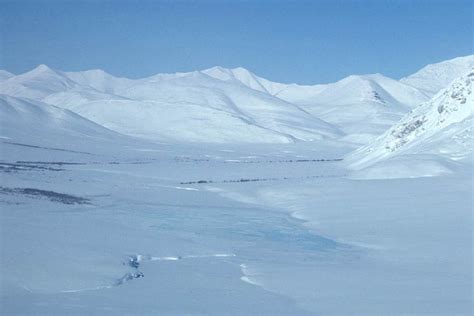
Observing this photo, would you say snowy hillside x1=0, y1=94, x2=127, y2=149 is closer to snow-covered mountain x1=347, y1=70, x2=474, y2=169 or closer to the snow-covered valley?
the snow-covered valley

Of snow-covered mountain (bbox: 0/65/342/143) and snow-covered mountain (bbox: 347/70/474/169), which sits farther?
snow-covered mountain (bbox: 0/65/342/143)

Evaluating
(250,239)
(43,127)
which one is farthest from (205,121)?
(250,239)

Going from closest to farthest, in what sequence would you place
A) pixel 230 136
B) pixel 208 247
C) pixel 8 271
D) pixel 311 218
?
1. pixel 8 271
2. pixel 208 247
3. pixel 311 218
4. pixel 230 136

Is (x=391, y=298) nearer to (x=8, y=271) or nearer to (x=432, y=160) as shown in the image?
(x=8, y=271)

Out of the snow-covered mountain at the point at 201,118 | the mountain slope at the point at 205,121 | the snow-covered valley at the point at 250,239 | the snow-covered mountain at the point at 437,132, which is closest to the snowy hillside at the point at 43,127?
the mountain slope at the point at 205,121

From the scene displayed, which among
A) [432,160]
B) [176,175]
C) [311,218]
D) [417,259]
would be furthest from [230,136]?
[417,259]

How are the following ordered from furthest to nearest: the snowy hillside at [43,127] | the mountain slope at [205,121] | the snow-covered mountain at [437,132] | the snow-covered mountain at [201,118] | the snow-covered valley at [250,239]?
1. the snow-covered mountain at [201,118]
2. the mountain slope at [205,121]
3. the snowy hillside at [43,127]
4. the snow-covered mountain at [437,132]
5. the snow-covered valley at [250,239]

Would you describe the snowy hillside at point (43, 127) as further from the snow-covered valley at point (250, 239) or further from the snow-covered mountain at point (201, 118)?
the snow-covered valley at point (250, 239)

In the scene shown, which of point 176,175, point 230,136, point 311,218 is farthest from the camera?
point 230,136

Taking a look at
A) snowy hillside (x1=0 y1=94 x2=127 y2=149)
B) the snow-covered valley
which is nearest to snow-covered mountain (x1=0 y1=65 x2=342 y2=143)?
snowy hillside (x1=0 y1=94 x2=127 y2=149)
